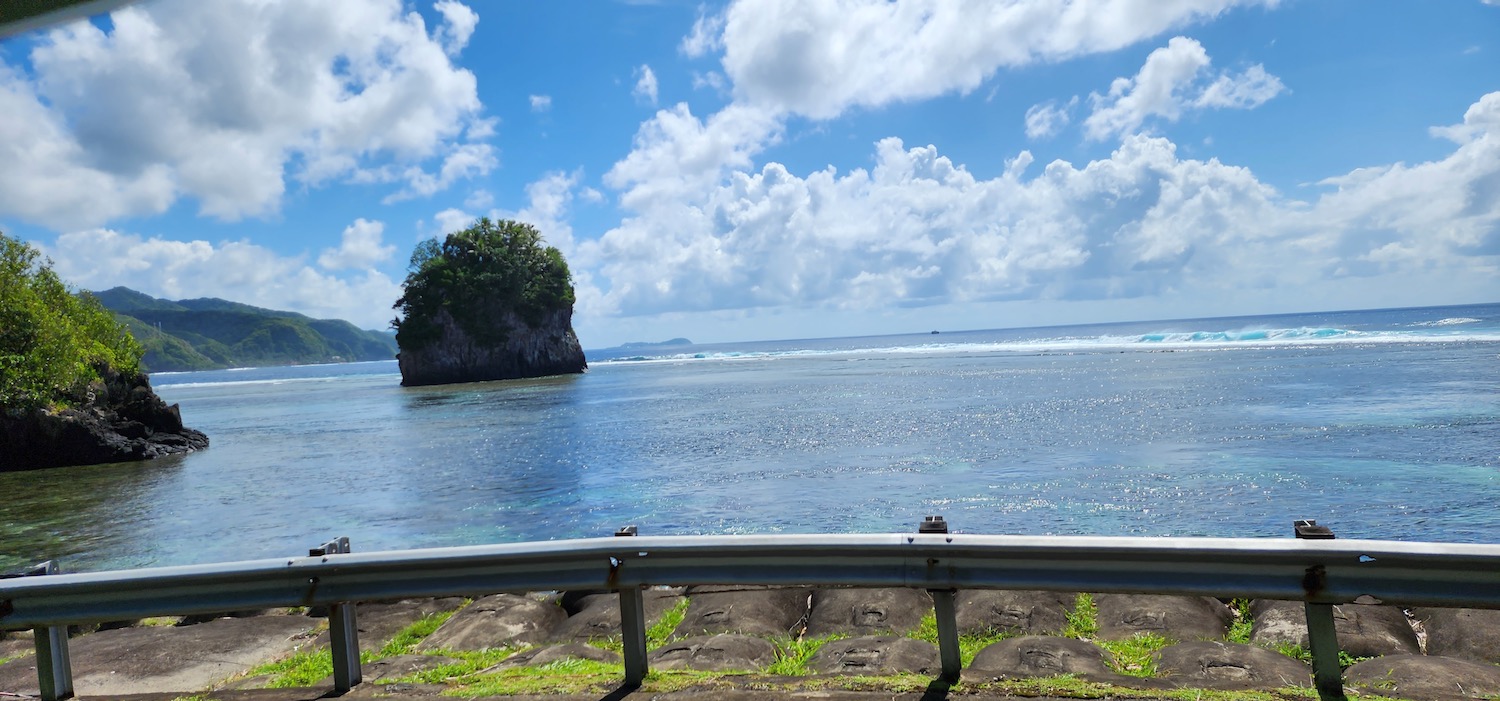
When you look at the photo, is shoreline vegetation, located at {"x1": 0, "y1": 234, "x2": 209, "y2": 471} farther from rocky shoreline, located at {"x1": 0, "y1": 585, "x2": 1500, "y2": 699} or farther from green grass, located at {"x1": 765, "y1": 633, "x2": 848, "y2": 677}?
A: green grass, located at {"x1": 765, "y1": 633, "x2": 848, "y2": 677}

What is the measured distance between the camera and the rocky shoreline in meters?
4.28

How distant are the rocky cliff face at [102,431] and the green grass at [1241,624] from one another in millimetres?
37836

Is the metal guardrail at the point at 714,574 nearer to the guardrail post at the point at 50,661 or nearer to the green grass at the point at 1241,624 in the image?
the guardrail post at the point at 50,661

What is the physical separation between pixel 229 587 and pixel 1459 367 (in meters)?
52.2

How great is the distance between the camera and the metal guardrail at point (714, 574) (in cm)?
359

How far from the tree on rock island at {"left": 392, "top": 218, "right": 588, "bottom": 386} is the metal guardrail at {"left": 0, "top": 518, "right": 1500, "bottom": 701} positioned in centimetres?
9822

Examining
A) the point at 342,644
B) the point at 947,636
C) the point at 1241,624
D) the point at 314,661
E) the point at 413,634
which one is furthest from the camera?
the point at 413,634

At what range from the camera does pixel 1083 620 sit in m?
6.14

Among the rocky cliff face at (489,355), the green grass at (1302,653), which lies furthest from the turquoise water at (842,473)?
the rocky cliff face at (489,355)

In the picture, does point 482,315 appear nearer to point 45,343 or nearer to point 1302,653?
point 45,343

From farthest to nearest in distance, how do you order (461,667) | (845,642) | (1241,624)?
(1241,624), (845,642), (461,667)

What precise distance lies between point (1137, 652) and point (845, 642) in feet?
5.59

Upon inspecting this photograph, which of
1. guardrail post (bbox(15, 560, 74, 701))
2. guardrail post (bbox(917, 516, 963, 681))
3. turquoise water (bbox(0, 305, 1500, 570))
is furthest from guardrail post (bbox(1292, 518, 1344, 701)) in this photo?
turquoise water (bbox(0, 305, 1500, 570))

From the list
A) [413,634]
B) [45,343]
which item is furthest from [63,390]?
[413,634]
